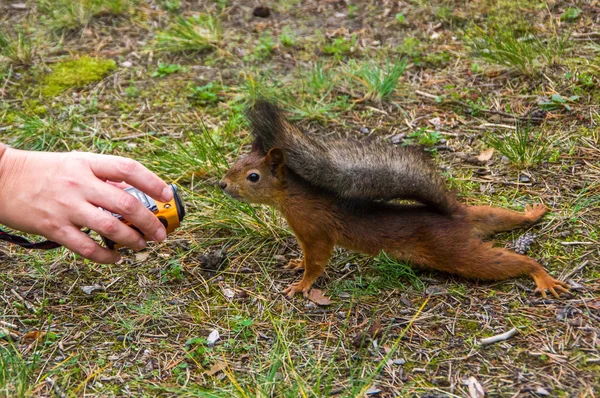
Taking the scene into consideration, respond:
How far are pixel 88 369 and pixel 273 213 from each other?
4.04 ft

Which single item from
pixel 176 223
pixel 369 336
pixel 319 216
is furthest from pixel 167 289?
pixel 369 336

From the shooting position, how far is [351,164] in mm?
2850

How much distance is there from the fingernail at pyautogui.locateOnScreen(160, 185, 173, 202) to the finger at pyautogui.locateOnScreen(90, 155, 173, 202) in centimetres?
4

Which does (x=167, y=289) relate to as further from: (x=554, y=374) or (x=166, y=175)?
(x=554, y=374)

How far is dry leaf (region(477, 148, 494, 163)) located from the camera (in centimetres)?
368

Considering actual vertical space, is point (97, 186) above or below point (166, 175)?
above

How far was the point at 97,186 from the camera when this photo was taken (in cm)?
237

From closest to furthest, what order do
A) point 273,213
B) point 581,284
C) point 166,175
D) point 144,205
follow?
point 144,205 < point 581,284 < point 273,213 < point 166,175

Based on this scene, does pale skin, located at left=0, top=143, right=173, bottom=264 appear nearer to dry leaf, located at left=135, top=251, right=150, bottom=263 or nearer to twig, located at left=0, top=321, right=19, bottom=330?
twig, located at left=0, top=321, right=19, bottom=330

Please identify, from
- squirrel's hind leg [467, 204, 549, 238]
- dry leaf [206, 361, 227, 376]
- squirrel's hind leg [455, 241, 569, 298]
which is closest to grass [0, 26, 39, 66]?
dry leaf [206, 361, 227, 376]

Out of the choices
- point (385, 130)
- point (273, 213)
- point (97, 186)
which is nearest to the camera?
point (97, 186)

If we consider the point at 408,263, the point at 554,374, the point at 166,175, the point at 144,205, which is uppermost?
the point at 144,205

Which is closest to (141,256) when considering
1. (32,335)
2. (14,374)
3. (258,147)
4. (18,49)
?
(32,335)

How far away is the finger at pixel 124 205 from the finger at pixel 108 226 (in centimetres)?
3
